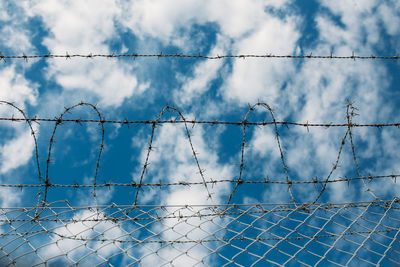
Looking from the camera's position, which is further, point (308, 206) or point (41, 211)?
point (308, 206)

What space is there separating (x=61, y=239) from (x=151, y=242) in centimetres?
67

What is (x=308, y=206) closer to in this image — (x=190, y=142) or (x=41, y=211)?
(x=190, y=142)

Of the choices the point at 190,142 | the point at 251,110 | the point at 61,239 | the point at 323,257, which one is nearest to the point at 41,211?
the point at 61,239

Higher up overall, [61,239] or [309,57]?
[309,57]

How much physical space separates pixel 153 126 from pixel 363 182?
1932mm

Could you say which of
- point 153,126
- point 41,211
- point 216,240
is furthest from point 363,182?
point 41,211

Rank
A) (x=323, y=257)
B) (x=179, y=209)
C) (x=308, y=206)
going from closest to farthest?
(x=323, y=257) → (x=179, y=209) → (x=308, y=206)

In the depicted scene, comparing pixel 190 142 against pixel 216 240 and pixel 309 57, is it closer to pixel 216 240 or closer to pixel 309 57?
pixel 216 240

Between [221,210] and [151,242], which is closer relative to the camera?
[151,242]

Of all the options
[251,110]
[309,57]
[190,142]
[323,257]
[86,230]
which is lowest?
[323,257]

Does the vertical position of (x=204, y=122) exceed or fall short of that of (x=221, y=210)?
it exceeds it

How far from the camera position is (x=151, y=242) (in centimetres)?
303

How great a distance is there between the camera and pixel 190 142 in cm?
343

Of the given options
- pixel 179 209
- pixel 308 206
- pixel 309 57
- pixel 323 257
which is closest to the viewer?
pixel 323 257
